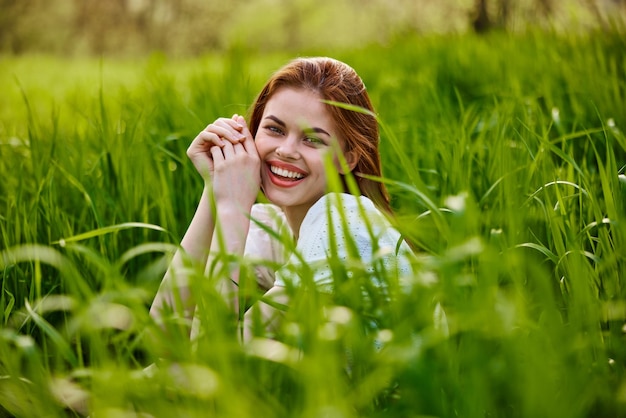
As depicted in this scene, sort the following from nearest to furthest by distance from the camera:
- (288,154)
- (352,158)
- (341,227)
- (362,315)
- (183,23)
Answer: (362,315)
(341,227)
(288,154)
(352,158)
(183,23)

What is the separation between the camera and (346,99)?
1850mm

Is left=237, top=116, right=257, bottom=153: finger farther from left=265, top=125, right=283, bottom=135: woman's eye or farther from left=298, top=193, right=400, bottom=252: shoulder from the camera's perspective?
left=298, top=193, right=400, bottom=252: shoulder

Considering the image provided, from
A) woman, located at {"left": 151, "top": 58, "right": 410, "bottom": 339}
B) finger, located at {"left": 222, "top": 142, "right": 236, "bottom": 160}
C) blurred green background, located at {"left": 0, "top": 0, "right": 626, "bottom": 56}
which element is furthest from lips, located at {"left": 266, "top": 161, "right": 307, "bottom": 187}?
blurred green background, located at {"left": 0, "top": 0, "right": 626, "bottom": 56}

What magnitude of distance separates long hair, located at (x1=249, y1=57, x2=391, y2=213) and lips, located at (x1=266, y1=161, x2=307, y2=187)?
154mm

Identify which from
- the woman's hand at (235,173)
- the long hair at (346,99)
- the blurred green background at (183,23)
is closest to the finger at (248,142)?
the woman's hand at (235,173)

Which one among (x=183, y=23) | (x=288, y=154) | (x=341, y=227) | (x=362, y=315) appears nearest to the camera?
(x=362, y=315)

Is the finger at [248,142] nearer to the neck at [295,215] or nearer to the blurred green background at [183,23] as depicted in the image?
the neck at [295,215]

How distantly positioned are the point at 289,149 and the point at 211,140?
21cm

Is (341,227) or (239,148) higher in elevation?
(239,148)

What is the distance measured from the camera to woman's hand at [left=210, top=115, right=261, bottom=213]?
174cm

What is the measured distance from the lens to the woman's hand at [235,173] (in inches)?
68.6

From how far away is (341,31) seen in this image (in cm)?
1616

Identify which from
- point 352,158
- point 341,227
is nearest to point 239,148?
point 352,158

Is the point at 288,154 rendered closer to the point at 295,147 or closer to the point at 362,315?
the point at 295,147
